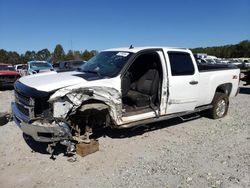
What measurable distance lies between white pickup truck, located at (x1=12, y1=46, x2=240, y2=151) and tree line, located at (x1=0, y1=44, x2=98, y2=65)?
186 feet

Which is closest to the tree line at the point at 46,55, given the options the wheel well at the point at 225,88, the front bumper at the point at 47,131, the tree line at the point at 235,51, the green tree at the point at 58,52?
the green tree at the point at 58,52

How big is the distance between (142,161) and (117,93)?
134 cm

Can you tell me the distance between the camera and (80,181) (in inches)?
152

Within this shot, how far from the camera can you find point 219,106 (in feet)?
24.5

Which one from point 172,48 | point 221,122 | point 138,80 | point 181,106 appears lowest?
point 221,122

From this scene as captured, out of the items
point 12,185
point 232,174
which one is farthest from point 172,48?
point 12,185

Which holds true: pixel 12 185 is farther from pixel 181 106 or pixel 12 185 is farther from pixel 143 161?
pixel 181 106

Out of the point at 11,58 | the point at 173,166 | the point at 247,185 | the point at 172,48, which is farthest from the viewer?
A: the point at 11,58

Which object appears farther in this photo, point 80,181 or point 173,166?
point 173,166

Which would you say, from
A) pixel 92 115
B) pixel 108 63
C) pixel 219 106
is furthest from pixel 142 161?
pixel 219 106

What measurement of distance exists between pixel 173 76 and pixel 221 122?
2446 mm

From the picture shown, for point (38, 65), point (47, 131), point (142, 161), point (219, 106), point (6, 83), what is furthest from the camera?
point (38, 65)

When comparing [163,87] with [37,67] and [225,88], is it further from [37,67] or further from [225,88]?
[37,67]

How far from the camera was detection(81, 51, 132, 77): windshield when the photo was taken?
17.1ft
